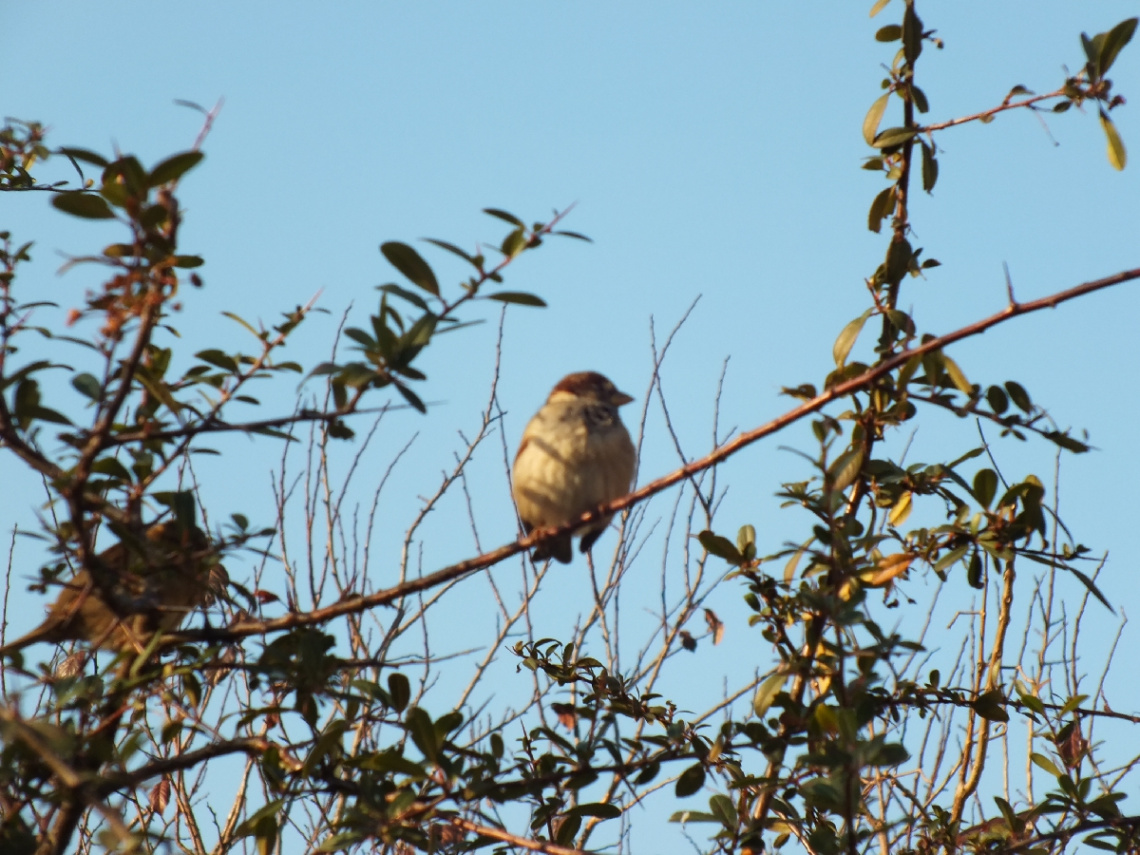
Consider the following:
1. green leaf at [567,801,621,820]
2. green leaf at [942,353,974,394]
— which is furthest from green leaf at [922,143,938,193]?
green leaf at [567,801,621,820]

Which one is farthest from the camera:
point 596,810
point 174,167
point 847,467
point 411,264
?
point 596,810

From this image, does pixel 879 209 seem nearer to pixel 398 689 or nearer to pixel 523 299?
pixel 523 299

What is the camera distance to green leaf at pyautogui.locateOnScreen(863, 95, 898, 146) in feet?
8.39

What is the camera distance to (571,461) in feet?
14.0

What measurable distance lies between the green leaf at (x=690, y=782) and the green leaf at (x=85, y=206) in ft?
4.99

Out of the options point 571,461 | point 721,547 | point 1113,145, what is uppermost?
point 571,461

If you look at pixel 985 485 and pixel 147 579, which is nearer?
pixel 147 579

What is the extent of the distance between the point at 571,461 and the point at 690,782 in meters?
2.02

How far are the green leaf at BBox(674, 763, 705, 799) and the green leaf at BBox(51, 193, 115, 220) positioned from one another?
1.52m

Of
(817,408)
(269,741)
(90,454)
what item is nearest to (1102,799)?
(817,408)

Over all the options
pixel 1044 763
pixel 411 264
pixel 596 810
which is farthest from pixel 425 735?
pixel 1044 763

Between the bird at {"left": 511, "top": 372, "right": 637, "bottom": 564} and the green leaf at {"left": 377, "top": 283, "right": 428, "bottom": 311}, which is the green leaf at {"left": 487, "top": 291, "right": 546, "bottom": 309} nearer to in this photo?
the green leaf at {"left": 377, "top": 283, "right": 428, "bottom": 311}

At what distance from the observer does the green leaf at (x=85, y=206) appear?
5.90 ft

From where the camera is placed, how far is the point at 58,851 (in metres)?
Result: 1.95
